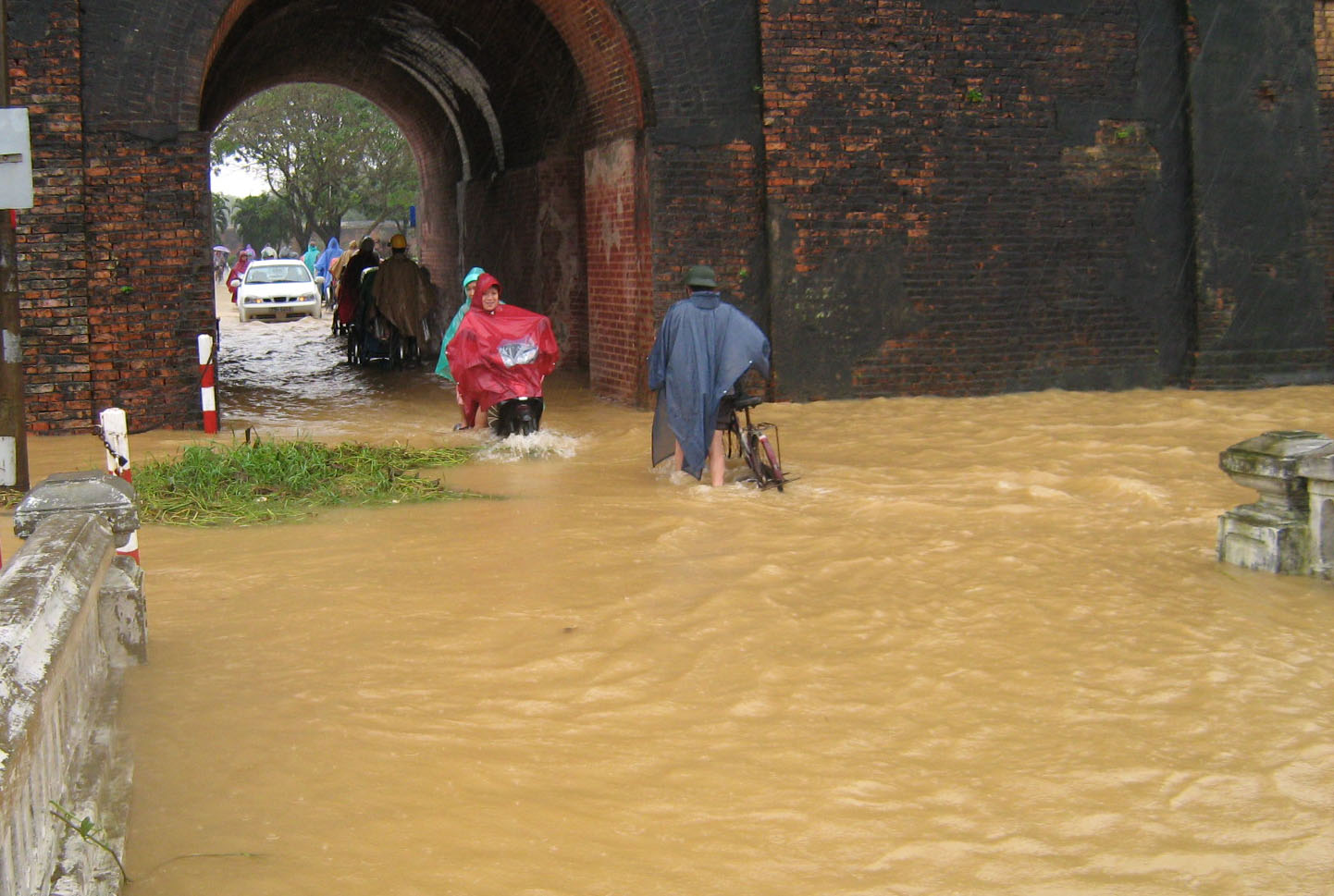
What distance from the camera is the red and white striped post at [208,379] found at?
10.8 meters

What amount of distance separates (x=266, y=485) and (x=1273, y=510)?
5.87m

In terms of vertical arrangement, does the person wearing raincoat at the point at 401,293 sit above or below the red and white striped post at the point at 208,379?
above

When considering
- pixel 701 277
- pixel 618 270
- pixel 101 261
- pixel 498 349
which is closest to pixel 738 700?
pixel 701 277

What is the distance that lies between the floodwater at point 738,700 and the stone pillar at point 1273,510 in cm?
13

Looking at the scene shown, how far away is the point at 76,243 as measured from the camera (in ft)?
34.7

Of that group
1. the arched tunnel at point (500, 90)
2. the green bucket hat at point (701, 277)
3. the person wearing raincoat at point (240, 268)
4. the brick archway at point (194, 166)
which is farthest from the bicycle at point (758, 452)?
the person wearing raincoat at point (240, 268)

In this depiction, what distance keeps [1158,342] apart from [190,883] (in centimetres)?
1231

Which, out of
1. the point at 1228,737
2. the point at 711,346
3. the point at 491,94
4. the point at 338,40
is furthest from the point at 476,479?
the point at 338,40

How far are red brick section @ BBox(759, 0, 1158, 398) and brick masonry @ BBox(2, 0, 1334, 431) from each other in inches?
1.0

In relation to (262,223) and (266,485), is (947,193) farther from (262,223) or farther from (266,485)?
(262,223)

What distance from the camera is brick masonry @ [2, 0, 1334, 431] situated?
10.7 m

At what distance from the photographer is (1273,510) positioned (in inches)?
254

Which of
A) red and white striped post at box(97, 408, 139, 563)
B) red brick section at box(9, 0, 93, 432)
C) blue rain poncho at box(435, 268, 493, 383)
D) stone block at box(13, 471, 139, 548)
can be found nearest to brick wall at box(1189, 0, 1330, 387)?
blue rain poncho at box(435, 268, 493, 383)

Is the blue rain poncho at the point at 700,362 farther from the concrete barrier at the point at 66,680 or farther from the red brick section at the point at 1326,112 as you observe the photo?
the red brick section at the point at 1326,112
